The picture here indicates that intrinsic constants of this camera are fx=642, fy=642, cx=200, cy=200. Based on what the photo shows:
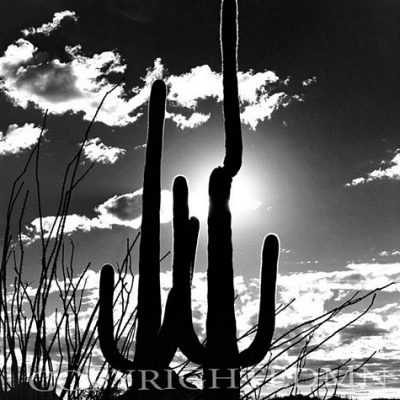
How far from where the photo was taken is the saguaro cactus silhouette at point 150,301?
3926 mm

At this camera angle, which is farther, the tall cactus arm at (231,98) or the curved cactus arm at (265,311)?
the tall cactus arm at (231,98)

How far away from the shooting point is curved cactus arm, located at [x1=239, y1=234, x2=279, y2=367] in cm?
412

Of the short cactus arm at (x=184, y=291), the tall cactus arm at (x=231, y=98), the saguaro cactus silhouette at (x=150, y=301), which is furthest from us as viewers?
the tall cactus arm at (x=231, y=98)

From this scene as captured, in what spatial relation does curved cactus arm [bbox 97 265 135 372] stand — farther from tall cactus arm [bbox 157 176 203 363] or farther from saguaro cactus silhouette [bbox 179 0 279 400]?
saguaro cactus silhouette [bbox 179 0 279 400]

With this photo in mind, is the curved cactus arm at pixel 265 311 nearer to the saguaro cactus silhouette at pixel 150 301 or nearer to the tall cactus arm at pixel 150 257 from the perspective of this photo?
the saguaro cactus silhouette at pixel 150 301

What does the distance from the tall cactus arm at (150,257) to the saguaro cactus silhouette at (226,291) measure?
0.19 metres

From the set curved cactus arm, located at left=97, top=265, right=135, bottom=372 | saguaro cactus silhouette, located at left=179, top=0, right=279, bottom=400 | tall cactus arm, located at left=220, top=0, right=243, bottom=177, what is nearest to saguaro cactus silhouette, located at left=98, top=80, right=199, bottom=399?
curved cactus arm, located at left=97, top=265, right=135, bottom=372

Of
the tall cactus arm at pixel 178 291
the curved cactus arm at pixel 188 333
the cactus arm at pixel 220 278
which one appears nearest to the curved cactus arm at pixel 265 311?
the cactus arm at pixel 220 278

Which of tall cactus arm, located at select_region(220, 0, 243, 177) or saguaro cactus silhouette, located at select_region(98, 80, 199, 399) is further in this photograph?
tall cactus arm, located at select_region(220, 0, 243, 177)

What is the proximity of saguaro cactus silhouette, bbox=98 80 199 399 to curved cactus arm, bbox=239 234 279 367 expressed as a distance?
1.66 feet

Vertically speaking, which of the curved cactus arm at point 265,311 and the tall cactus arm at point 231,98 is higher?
the tall cactus arm at point 231,98

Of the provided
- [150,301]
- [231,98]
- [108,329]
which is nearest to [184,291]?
[150,301]

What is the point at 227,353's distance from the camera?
157 inches

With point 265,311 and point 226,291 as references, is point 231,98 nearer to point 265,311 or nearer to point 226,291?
point 226,291
